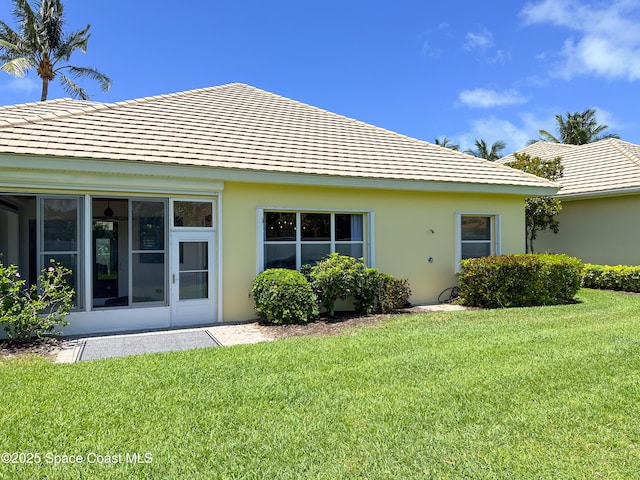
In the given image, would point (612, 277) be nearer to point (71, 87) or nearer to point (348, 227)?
point (348, 227)

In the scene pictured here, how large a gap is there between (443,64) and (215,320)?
14.3 metres

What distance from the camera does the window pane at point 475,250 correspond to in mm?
11375

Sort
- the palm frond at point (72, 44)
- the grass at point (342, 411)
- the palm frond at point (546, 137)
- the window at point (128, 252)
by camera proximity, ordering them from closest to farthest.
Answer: the grass at point (342, 411) → the window at point (128, 252) → the palm frond at point (72, 44) → the palm frond at point (546, 137)

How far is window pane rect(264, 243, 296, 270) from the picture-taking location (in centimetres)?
927

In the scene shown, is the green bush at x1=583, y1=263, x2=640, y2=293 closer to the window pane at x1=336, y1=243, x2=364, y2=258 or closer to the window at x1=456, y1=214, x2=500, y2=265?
the window at x1=456, y1=214, x2=500, y2=265

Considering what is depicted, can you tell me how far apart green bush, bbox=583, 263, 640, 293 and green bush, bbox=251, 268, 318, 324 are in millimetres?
10239

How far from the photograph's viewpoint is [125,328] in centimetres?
805

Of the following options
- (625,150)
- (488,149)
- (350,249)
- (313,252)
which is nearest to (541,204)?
(625,150)

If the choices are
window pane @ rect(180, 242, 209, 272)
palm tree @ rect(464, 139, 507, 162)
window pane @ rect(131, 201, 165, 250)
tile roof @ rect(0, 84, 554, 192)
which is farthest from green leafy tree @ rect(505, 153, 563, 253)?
palm tree @ rect(464, 139, 507, 162)

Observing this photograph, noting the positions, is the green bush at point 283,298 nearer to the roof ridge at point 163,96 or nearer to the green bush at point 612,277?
the roof ridge at point 163,96

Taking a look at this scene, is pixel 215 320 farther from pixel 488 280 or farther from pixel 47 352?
pixel 488 280

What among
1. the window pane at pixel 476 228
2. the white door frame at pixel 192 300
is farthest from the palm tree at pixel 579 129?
the white door frame at pixel 192 300

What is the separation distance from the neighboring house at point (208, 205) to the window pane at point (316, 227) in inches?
1.1

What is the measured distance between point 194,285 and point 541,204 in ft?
40.2
